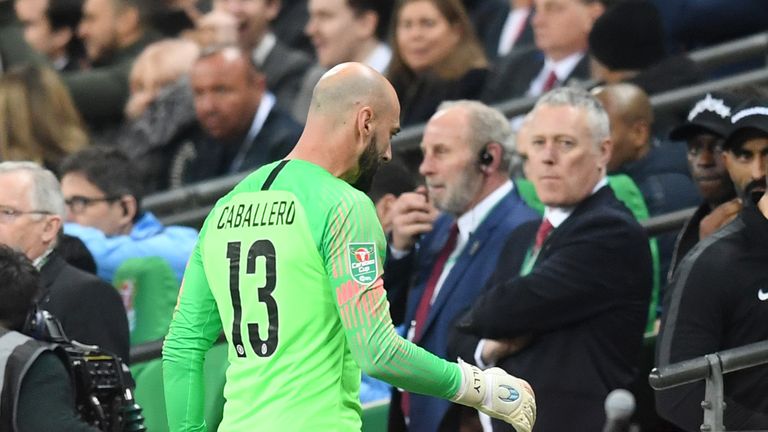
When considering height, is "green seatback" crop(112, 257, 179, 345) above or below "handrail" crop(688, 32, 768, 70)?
below

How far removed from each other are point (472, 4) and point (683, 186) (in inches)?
136

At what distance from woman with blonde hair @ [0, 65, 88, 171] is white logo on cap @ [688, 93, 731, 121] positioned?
3.84 m

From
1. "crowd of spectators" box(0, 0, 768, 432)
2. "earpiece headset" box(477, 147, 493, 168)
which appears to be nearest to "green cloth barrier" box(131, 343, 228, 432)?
"crowd of spectators" box(0, 0, 768, 432)

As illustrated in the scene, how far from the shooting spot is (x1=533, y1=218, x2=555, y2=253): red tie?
6594 mm

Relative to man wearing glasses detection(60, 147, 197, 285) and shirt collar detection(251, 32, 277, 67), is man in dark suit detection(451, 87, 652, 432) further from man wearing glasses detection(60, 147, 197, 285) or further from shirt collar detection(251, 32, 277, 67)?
shirt collar detection(251, 32, 277, 67)

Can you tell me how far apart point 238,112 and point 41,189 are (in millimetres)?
2899

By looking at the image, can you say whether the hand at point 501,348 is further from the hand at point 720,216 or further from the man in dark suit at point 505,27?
the man in dark suit at point 505,27

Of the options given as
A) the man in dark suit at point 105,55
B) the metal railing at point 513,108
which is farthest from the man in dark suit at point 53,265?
the man in dark suit at point 105,55

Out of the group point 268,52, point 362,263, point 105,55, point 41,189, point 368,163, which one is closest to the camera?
point 362,263

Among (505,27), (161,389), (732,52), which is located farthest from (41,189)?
(505,27)

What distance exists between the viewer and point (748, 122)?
617 cm

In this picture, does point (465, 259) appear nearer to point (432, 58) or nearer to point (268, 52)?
point (432, 58)

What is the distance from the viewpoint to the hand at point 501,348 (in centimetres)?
634

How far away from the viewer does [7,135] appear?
9445 mm
